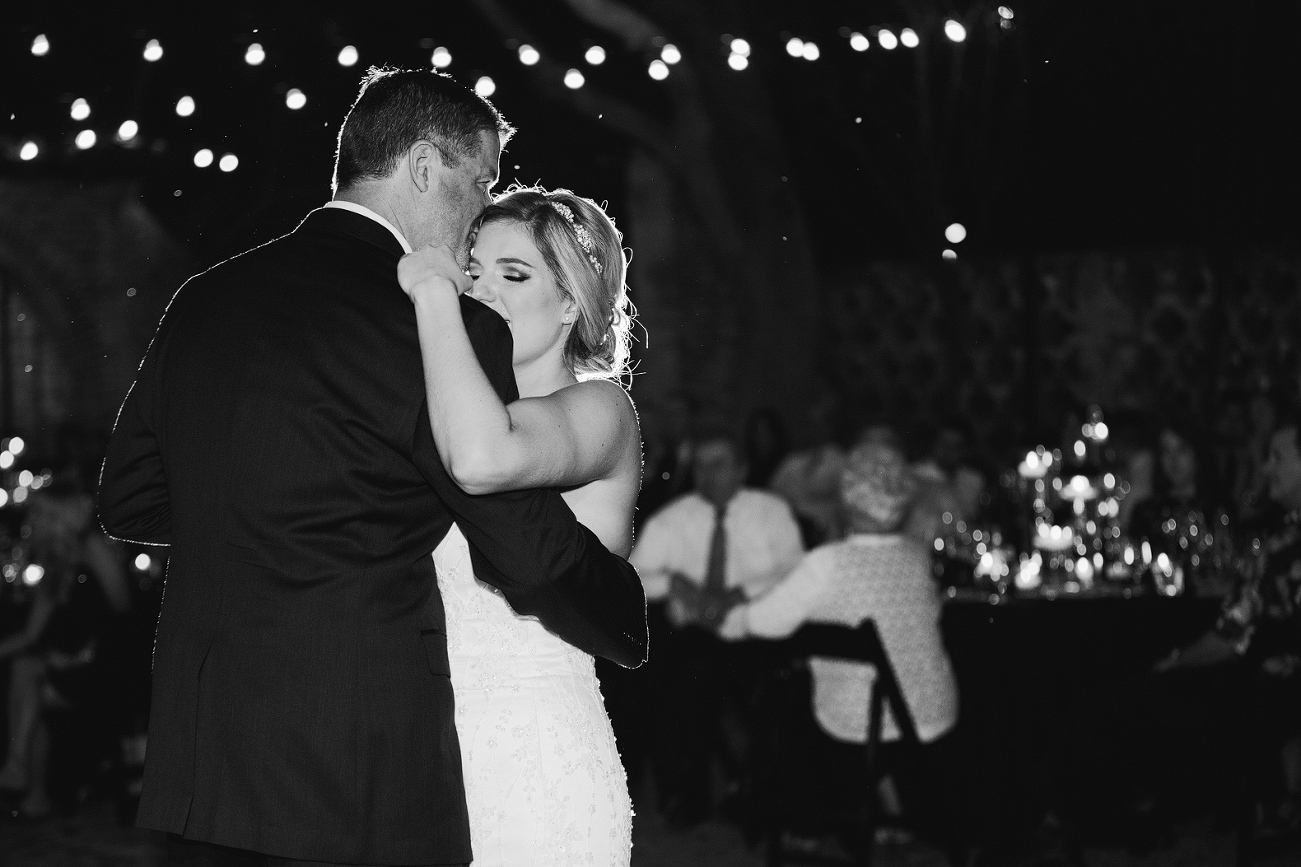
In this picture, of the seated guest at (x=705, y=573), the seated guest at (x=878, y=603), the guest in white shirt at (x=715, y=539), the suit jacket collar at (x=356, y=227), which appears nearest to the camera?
the suit jacket collar at (x=356, y=227)

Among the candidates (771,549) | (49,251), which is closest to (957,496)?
(771,549)

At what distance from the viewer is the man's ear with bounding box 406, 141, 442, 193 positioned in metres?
1.95

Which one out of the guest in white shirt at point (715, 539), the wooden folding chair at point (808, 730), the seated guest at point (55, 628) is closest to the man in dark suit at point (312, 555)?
the wooden folding chair at point (808, 730)

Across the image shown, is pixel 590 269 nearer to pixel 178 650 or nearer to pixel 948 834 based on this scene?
pixel 178 650

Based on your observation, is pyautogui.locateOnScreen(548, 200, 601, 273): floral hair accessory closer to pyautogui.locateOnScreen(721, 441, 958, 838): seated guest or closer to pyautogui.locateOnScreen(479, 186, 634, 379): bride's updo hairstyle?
pyautogui.locateOnScreen(479, 186, 634, 379): bride's updo hairstyle

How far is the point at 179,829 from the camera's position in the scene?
72.7 inches

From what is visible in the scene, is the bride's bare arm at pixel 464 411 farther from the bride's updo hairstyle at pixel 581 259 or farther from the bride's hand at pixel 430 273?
the bride's updo hairstyle at pixel 581 259

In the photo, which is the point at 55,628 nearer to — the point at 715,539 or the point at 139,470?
the point at 715,539

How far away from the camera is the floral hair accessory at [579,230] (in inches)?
89.4

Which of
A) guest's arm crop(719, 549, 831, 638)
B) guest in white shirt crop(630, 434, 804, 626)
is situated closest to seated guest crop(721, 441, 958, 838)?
A: guest's arm crop(719, 549, 831, 638)

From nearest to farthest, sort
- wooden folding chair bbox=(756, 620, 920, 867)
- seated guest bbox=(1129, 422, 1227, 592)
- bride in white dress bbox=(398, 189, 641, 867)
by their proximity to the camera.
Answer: bride in white dress bbox=(398, 189, 641, 867) → wooden folding chair bbox=(756, 620, 920, 867) → seated guest bbox=(1129, 422, 1227, 592)

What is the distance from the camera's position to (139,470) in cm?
199

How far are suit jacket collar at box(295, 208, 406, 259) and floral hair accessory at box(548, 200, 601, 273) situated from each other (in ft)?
1.27

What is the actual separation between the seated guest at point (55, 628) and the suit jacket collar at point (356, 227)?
14.1ft
